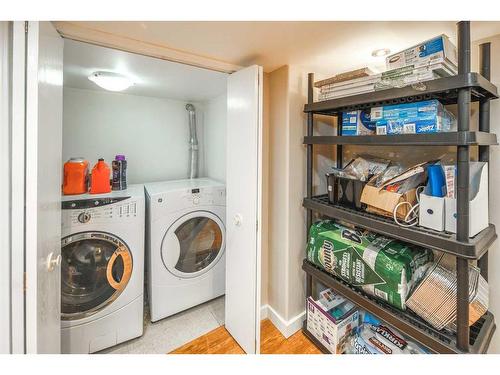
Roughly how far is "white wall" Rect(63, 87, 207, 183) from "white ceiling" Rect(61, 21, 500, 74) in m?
1.20

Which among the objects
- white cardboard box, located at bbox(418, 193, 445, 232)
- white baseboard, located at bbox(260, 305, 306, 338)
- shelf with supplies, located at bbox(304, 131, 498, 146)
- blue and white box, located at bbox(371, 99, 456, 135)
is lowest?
white baseboard, located at bbox(260, 305, 306, 338)

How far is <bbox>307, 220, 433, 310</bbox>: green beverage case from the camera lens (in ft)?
3.34

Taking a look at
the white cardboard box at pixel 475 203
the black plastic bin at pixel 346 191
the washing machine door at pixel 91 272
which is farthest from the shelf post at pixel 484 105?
the washing machine door at pixel 91 272

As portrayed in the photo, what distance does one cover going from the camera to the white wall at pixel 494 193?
100cm

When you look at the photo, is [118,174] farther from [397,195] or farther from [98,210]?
[397,195]

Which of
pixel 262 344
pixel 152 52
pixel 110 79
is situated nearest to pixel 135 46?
pixel 152 52

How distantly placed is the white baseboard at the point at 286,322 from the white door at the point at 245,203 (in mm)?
327

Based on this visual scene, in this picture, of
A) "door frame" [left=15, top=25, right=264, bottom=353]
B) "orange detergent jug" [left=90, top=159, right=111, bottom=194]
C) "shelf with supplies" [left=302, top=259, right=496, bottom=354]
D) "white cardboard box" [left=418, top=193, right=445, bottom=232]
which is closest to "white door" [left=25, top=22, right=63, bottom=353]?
"door frame" [left=15, top=25, right=264, bottom=353]

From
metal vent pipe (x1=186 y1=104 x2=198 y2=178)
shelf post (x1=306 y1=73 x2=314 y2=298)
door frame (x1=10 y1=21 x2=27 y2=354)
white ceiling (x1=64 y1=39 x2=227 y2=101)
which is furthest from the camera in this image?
metal vent pipe (x1=186 y1=104 x2=198 y2=178)

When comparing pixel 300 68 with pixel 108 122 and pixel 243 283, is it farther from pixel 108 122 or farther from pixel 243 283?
pixel 108 122

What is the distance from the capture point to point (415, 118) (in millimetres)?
951

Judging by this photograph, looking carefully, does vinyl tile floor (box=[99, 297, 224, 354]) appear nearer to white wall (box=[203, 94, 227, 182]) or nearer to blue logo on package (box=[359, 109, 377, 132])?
white wall (box=[203, 94, 227, 182])

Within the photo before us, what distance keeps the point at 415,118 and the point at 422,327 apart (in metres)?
0.93

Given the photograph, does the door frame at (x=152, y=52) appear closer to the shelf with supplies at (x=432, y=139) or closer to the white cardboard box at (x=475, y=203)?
the shelf with supplies at (x=432, y=139)
